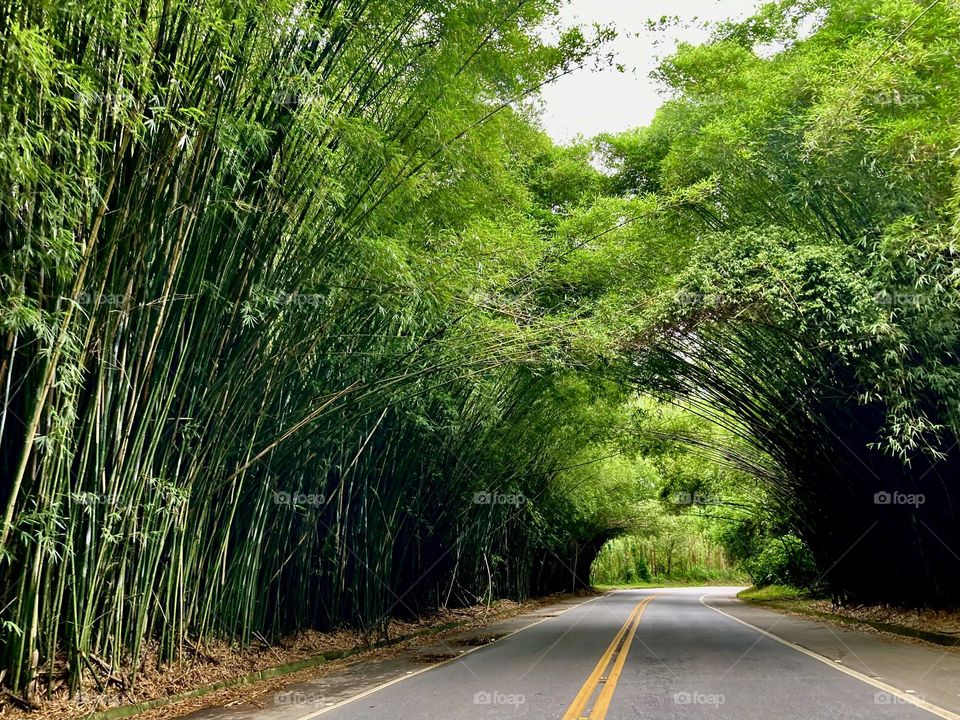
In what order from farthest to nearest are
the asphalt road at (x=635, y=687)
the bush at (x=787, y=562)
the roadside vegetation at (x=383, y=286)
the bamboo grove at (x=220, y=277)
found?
the bush at (x=787, y=562) → the asphalt road at (x=635, y=687) → the roadside vegetation at (x=383, y=286) → the bamboo grove at (x=220, y=277)

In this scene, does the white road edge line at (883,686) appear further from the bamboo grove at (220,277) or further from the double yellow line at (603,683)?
the bamboo grove at (220,277)

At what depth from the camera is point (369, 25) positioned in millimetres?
4996

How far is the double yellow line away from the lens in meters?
4.25

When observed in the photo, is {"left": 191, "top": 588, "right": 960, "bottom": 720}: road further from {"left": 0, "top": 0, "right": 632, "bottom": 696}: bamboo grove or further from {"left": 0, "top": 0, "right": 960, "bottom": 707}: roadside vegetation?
{"left": 0, "top": 0, "right": 960, "bottom": 707}: roadside vegetation

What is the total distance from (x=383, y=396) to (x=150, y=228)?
277 cm

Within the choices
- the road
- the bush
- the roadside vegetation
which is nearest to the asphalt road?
the road

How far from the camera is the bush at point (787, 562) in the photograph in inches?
689

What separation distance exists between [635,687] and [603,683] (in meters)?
0.27

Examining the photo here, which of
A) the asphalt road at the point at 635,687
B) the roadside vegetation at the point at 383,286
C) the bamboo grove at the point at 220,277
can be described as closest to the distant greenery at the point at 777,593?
the roadside vegetation at the point at 383,286

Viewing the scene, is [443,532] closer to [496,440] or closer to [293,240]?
[496,440]

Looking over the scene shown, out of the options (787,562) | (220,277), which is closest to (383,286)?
(220,277)

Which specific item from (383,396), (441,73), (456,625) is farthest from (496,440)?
(441,73)

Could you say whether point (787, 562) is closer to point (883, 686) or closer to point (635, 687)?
point (883, 686)

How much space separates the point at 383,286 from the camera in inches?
215
